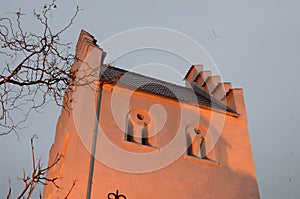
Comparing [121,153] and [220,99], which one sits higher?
[220,99]

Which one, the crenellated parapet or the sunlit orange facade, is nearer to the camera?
the sunlit orange facade

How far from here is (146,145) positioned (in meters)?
11.7

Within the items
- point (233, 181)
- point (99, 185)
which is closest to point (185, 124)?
point (233, 181)

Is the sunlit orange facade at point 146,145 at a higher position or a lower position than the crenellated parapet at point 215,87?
lower

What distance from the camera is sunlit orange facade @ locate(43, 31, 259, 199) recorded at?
10344 millimetres

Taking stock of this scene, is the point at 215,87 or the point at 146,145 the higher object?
the point at 215,87

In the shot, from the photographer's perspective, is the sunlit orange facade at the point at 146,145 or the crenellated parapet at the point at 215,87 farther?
the crenellated parapet at the point at 215,87

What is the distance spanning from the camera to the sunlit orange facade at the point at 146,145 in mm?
10344

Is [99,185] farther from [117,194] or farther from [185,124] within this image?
[185,124]

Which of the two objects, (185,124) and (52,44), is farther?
(185,124)

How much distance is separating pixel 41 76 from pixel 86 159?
18.6 feet

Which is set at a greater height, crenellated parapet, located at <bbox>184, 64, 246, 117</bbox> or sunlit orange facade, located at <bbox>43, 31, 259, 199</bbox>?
crenellated parapet, located at <bbox>184, 64, 246, 117</bbox>

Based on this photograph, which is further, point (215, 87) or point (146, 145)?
point (215, 87)

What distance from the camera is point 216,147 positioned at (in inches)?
520
